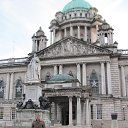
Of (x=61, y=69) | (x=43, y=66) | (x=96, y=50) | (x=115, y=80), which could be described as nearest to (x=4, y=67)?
(x=43, y=66)

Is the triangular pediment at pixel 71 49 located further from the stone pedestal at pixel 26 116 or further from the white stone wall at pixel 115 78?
the stone pedestal at pixel 26 116

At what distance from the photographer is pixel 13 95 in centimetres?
5428

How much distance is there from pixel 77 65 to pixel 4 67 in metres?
17.0

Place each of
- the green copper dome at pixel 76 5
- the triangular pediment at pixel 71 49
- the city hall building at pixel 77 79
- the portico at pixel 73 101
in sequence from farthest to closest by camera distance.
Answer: the green copper dome at pixel 76 5 < the triangular pediment at pixel 71 49 < the city hall building at pixel 77 79 < the portico at pixel 73 101

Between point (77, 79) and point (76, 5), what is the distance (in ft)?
125

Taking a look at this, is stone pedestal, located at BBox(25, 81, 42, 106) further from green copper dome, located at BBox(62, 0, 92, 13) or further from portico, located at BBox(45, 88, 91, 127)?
green copper dome, located at BBox(62, 0, 92, 13)

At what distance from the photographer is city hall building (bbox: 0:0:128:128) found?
37.3 m

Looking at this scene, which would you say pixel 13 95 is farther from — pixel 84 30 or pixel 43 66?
pixel 84 30

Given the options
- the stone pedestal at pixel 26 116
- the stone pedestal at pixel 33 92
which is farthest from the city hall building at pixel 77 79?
the stone pedestal at pixel 26 116

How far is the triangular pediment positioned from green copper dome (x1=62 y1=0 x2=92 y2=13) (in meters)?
22.2

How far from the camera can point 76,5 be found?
235 ft

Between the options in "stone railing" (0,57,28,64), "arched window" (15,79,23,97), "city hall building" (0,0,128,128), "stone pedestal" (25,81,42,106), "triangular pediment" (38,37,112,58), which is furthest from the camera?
"stone railing" (0,57,28,64)

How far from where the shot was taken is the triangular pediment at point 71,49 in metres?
49.2

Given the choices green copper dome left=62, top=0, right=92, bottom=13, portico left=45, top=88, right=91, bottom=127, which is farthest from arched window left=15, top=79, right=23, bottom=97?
green copper dome left=62, top=0, right=92, bottom=13
